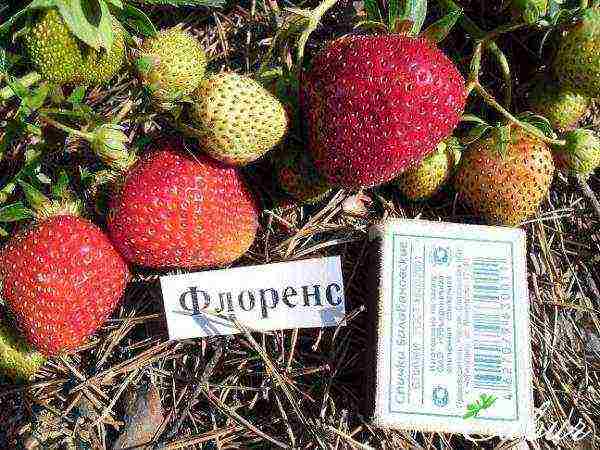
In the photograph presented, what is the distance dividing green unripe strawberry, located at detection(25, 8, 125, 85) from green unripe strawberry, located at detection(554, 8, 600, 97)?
1137mm

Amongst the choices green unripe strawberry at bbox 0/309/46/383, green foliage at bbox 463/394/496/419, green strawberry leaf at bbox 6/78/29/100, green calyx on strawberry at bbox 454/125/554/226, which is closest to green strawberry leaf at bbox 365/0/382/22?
green calyx on strawberry at bbox 454/125/554/226

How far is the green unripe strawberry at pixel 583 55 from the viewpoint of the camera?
5.47 ft

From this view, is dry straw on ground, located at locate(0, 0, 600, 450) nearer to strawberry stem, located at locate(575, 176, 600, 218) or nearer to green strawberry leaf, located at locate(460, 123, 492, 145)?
strawberry stem, located at locate(575, 176, 600, 218)

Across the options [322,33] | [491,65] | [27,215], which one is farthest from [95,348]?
[491,65]

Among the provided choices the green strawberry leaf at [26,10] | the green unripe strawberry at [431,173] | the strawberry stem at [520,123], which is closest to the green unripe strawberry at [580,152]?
the strawberry stem at [520,123]

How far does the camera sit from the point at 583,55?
1.68m

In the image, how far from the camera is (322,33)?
1.90m

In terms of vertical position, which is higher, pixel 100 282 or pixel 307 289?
pixel 100 282

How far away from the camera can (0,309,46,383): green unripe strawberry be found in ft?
5.65

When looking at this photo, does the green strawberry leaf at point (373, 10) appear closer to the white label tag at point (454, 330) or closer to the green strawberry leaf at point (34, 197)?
the white label tag at point (454, 330)

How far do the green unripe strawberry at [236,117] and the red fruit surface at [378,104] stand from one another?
10 centimetres

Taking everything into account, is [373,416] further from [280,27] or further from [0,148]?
[0,148]

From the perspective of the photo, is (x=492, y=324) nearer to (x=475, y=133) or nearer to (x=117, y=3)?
(x=475, y=133)

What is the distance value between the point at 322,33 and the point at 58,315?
105cm
